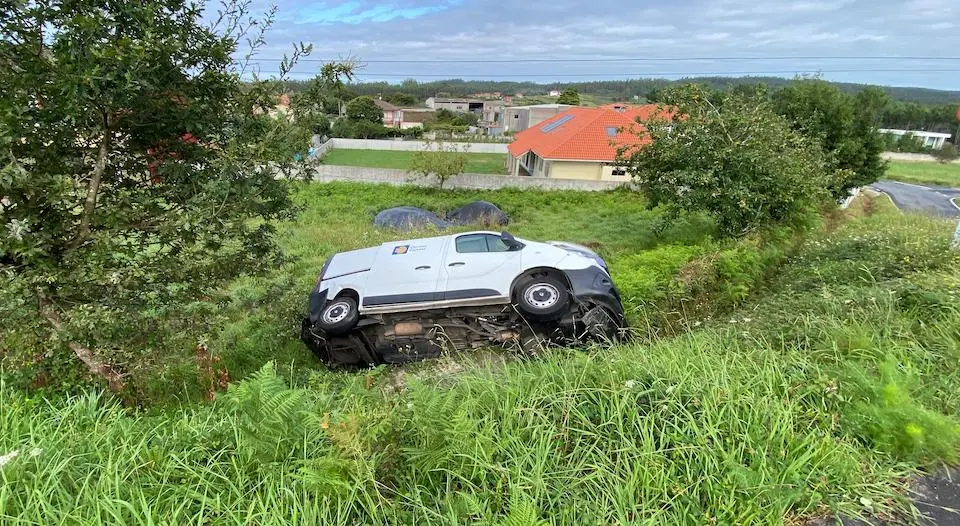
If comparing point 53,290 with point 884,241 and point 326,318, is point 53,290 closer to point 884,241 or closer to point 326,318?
point 326,318

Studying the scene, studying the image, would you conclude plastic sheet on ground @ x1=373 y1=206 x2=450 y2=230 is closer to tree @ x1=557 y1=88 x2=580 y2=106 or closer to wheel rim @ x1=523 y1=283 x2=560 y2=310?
wheel rim @ x1=523 y1=283 x2=560 y2=310

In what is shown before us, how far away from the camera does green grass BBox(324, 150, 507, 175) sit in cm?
3375

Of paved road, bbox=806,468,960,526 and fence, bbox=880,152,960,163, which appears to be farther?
fence, bbox=880,152,960,163

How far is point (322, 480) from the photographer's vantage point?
1822mm

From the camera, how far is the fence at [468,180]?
24.8 metres

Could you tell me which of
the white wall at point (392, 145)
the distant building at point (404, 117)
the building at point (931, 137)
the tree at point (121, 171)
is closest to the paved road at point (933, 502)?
the tree at point (121, 171)

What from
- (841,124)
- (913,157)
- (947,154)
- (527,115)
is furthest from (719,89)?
(947,154)

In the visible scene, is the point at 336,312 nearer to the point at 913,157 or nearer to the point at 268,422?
the point at 268,422

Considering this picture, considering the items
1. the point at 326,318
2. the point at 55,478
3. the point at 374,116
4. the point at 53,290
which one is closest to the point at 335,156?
the point at 374,116

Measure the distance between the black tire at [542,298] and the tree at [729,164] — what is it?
626cm

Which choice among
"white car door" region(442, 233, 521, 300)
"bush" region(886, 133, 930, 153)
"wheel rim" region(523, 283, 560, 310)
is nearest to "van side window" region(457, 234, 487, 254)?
"white car door" region(442, 233, 521, 300)

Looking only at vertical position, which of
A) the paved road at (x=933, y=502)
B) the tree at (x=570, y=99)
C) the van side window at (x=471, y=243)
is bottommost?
the van side window at (x=471, y=243)

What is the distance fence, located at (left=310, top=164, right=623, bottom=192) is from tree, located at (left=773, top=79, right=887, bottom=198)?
27.9 feet

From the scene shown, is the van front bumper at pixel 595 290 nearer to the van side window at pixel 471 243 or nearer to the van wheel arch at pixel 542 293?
the van wheel arch at pixel 542 293
